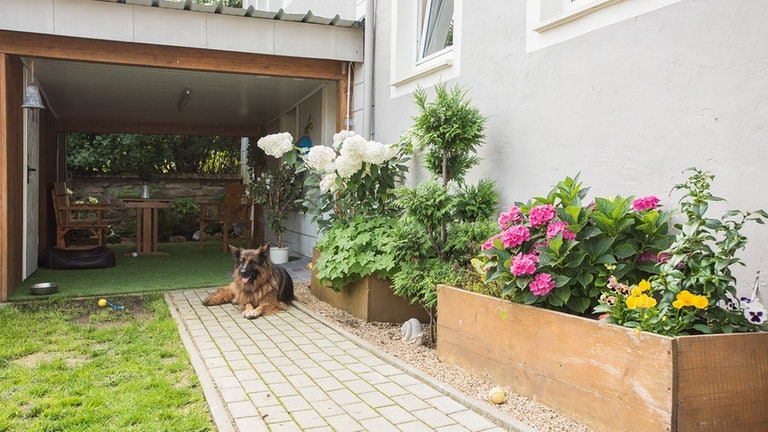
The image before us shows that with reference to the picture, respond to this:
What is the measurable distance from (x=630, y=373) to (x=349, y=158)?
3.32 m

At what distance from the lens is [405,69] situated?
6.08 meters

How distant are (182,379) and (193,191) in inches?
451

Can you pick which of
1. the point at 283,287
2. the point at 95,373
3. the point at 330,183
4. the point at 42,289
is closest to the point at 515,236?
the point at 95,373

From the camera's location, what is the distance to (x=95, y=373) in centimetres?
346

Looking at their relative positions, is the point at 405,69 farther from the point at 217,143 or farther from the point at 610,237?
the point at 217,143

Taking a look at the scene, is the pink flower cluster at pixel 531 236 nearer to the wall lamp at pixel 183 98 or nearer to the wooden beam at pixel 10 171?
the wooden beam at pixel 10 171

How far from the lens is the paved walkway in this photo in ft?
8.92

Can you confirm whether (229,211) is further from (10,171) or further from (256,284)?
(256,284)

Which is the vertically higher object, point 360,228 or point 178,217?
point 360,228

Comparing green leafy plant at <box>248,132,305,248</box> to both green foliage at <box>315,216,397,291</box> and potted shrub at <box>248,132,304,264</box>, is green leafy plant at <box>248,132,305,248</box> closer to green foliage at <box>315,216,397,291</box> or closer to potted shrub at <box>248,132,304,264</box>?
potted shrub at <box>248,132,304,264</box>

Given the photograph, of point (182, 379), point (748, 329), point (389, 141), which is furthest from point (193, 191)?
point (748, 329)

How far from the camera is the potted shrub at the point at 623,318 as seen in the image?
2.18 metres

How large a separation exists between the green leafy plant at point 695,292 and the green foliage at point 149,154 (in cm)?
1266

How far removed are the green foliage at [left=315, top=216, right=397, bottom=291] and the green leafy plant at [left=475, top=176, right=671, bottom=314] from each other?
174 cm
